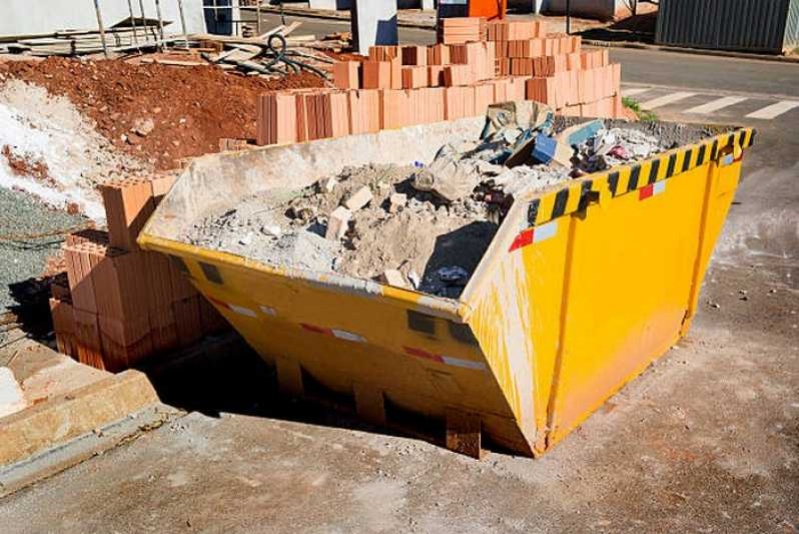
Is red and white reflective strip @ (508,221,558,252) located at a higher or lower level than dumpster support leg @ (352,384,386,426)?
higher

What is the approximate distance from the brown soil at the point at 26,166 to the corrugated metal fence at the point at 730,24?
21358 millimetres

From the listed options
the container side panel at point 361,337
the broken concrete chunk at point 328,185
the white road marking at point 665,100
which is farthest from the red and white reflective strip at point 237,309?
the white road marking at point 665,100

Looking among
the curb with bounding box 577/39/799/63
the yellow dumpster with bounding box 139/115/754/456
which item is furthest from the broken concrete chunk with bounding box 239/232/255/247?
the curb with bounding box 577/39/799/63

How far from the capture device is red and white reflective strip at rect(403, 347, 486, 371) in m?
3.89

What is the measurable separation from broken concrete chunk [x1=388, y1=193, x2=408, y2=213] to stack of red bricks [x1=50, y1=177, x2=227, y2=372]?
59.4 inches

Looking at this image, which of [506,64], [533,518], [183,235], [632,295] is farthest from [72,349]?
[506,64]

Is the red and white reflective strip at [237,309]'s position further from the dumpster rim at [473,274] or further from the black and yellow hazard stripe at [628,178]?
the black and yellow hazard stripe at [628,178]

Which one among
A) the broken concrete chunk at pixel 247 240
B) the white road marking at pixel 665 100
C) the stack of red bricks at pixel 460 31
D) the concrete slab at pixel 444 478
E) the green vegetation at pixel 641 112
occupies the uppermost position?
the stack of red bricks at pixel 460 31

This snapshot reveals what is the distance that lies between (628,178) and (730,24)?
22.1 meters

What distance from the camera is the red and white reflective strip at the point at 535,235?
12.3 ft

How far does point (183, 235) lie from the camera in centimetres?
487

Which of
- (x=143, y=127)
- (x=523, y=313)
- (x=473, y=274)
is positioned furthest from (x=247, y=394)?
(x=143, y=127)

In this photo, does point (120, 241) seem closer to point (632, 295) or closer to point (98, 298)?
point (98, 298)

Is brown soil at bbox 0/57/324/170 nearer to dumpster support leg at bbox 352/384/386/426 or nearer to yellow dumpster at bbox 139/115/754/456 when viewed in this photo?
yellow dumpster at bbox 139/115/754/456
